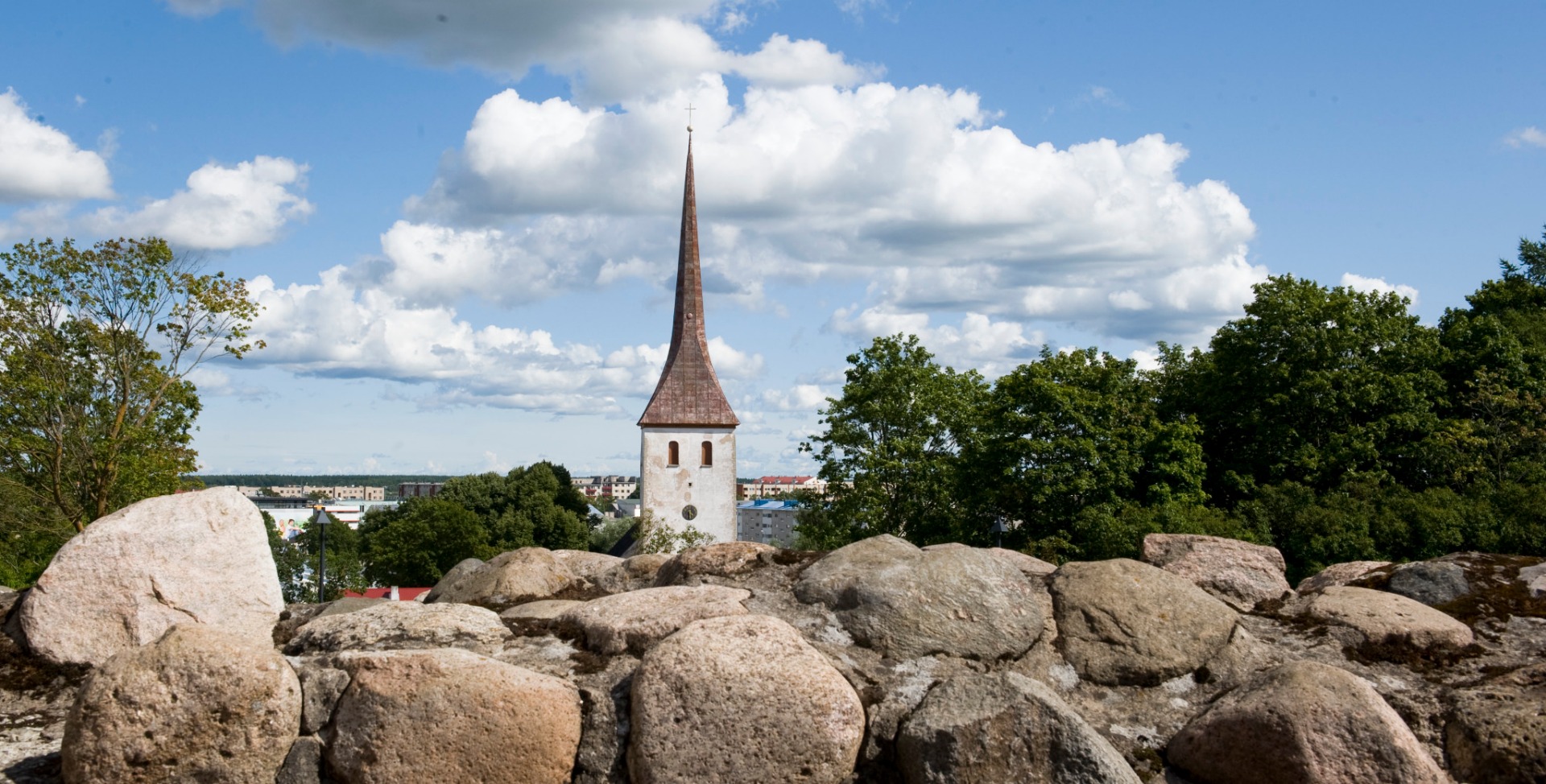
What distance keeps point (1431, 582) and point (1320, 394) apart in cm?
2360

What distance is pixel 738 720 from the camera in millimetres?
7953

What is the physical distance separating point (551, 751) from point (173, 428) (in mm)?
24006

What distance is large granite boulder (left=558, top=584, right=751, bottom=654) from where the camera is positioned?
9.09 meters

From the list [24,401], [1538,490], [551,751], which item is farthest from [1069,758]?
[24,401]

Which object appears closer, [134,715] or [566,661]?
[134,715]

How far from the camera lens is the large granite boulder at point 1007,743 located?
25.4 feet

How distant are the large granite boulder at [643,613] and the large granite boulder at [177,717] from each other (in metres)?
2.36

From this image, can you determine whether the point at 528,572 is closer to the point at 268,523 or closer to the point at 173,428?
the point at 173,428

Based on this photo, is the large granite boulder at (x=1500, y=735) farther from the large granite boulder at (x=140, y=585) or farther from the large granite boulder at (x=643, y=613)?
the large granite boulder at (x=140, y=585)

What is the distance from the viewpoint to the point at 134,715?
7.82 metres

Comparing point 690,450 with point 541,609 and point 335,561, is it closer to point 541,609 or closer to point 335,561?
point 335,561

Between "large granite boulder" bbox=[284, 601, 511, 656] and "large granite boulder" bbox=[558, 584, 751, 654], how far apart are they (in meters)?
0.69

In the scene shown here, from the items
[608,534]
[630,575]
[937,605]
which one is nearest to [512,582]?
[630,575]

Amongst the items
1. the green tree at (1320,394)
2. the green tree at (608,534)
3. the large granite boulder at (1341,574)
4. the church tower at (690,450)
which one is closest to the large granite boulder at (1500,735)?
the large granite boulder at (1341,574)
